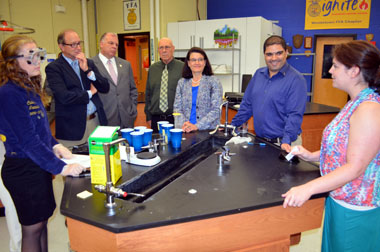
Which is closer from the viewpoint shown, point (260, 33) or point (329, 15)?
point (260, 33)

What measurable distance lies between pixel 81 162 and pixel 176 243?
0.75m

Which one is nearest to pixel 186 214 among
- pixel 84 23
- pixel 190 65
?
pixel 190 65

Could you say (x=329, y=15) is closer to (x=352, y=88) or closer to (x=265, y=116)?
(x=265, y=116)

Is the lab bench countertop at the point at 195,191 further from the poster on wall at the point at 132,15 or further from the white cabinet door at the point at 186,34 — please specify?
→ the poster on wall at the point at 132,15

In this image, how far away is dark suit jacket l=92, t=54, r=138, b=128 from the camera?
9.68 ft

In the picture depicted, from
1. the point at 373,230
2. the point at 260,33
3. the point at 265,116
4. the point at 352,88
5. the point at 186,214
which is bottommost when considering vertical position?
the point at 373,230

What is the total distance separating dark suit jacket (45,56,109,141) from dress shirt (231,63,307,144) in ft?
4.64

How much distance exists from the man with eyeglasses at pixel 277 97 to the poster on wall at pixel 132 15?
4364 mm

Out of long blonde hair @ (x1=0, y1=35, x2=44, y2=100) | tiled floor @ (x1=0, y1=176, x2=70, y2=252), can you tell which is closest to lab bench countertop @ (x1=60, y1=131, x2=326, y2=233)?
long blonde hair @ (x1=0, y1=35, x2=44, y2=100)

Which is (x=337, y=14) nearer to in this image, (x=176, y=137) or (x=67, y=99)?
(x=176, y=137)

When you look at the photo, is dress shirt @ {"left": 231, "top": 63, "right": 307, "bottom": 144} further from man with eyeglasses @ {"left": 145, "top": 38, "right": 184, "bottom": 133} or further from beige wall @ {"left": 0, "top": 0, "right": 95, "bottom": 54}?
beige wall @ {"left": 0, "top": 0, "right": 95, "bottom": 54}

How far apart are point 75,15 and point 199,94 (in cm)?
445

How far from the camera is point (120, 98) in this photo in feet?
9.84

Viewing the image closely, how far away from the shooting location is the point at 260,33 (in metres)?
5.38
